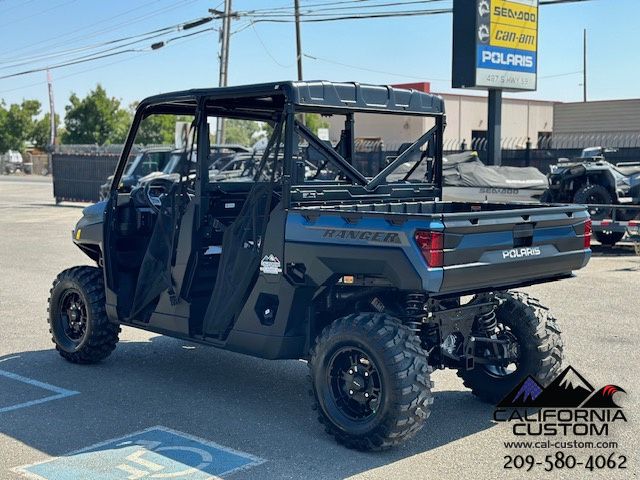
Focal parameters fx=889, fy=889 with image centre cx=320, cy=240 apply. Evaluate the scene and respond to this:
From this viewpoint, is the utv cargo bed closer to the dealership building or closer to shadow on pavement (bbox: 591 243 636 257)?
the dealership building

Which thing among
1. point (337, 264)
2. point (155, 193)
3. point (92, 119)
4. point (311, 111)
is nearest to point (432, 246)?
point (337, 264)

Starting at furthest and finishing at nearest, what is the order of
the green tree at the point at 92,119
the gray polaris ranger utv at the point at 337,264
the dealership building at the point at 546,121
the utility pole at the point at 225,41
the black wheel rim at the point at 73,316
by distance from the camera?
the green tree at the point at 92,119 → the utility pole at the point at 225,41 → the dealership building at the point at 546,121 → the black wheel rim at the point at 73,316 → the gray polaris ranger utv at the point at 337,264

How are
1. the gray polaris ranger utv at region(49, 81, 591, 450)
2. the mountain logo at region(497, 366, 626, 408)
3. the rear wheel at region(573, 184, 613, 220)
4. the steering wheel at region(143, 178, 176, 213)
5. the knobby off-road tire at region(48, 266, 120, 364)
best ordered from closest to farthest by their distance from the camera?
the gray polaris ranger utv at region(49, 81, 591, 450), the mountain logo at region(497, 366, 626, 408), the steering wheel at region(143, 178, 176, 213), the knobby off-road tire at region(48, 266, 120, 364), the rear wheel at region(573, 184, 613, 220)

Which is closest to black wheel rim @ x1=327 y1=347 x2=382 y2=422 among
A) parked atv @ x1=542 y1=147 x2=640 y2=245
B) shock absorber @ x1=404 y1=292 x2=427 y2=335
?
shock absorber @ x1=404 y1=292 x2=427 y2=335

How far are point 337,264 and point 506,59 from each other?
17902mm

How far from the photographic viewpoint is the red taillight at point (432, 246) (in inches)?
205

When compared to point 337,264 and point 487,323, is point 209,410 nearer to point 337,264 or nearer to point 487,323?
point 337,264

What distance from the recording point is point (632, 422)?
6.15m

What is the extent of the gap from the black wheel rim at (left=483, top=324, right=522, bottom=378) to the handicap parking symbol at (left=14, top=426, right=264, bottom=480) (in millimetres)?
2066

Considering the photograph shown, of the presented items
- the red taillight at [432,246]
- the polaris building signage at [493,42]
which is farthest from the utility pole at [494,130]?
the red taillight at [432,246]

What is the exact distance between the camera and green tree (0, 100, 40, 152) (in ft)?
254

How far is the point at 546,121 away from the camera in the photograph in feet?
183

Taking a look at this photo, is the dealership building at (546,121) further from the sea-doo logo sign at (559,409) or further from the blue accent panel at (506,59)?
the sea-doo logo sign at (559,409)

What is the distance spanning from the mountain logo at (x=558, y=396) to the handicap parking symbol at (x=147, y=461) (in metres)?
2.13
